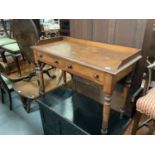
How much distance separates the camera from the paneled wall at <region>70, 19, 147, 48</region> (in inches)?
50.2

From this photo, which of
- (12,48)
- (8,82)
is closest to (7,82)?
(8,82)

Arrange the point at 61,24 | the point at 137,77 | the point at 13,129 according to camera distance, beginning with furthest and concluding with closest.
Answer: the point at 61,24, the point at 13,129, the point at 137,77

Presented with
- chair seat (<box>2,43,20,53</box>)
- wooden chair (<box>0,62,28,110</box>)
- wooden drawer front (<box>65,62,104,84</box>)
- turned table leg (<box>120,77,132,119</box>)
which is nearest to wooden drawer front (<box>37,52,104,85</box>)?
wooden drawer front (<box>65,62,104,84</box>)

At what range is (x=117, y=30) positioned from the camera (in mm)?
1398

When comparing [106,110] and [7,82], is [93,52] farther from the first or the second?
[7,82]

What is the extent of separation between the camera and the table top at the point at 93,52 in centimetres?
116

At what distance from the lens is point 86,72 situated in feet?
3.93

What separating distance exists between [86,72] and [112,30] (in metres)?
0.51

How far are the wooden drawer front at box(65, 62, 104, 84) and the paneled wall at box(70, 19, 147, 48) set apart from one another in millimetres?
466

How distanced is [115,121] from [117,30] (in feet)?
2.74

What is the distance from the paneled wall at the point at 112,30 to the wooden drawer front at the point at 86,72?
47 centimetres
